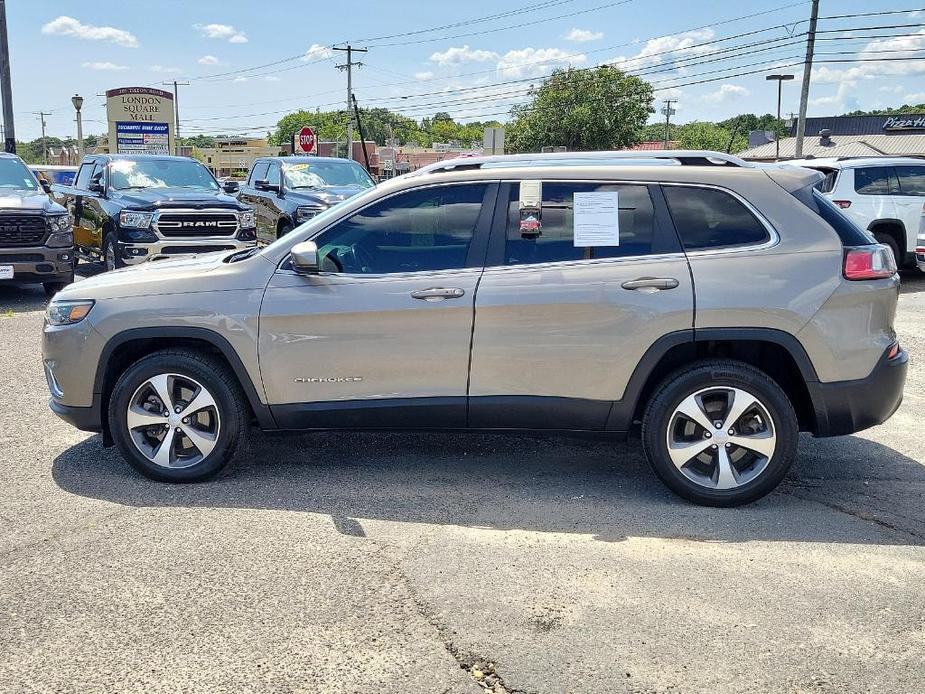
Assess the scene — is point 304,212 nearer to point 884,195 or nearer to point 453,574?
point 884,195

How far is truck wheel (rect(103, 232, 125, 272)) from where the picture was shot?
41.1 ft

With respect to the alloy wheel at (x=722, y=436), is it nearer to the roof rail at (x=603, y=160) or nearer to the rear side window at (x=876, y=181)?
the roof rail at (x=603, y=160)

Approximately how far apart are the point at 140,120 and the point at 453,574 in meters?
46.3

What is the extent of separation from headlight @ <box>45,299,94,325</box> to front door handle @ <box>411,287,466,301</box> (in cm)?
187

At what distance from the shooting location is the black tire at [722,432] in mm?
4488

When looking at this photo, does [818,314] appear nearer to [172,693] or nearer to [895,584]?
[895,584]

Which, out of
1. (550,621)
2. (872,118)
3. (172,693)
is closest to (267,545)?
(172,693)

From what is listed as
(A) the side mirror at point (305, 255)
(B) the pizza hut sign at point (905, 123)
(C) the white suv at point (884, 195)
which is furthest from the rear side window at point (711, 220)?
(B) the pizza hut sign at point (905, 123)

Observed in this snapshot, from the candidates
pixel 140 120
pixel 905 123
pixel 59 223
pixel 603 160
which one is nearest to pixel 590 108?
pixel 905 123

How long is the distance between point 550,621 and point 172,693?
55.3 inches

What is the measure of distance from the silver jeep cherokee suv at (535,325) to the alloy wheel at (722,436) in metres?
0.01

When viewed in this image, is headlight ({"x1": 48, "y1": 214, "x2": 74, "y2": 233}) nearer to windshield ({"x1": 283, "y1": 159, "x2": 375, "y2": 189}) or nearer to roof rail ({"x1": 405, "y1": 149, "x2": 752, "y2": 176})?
windshield ({"x1": 283, "y1": 159, "x2": 375, "y2": 189})

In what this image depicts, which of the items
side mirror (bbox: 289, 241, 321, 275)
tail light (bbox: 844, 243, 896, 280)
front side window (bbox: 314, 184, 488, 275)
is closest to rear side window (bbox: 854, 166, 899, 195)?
tail light (bbox: 844, 243, 896, 280)

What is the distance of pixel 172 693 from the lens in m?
2.99
